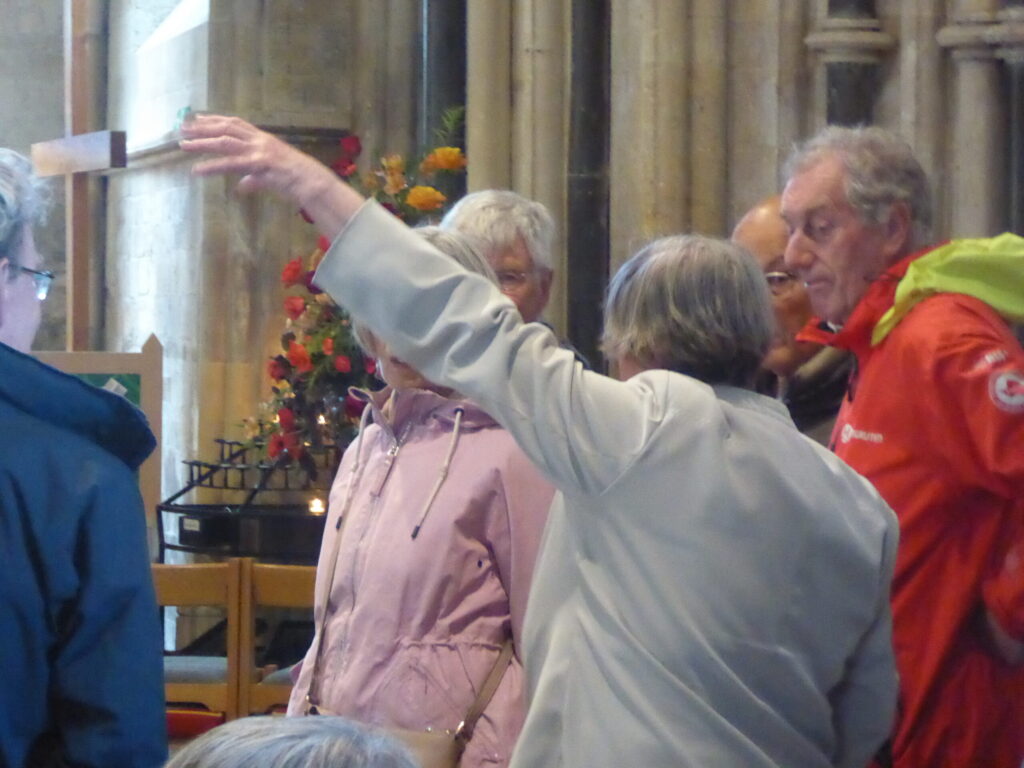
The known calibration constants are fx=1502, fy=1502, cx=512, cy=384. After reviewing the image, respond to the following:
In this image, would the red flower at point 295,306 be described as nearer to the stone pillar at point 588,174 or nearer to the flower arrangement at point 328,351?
the flower arrangement at point 328,351

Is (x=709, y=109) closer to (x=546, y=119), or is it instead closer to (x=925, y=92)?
(x=925, y=92)

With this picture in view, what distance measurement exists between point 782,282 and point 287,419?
2.17 metres

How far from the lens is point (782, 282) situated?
280 centimetres

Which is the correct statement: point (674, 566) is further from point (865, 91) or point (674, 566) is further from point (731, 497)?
point (865, 91)

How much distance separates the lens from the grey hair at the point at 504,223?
8.30ft

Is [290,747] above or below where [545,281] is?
below

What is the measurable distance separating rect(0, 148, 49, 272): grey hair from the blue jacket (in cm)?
14

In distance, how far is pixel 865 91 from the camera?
11.7ft

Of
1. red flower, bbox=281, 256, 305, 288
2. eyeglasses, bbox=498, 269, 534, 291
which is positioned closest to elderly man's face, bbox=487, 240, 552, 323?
eyeglasses, bbox=498, 269, 534, 291

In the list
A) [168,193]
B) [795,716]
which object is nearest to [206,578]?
[795,716]

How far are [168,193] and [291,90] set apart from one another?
0.97m

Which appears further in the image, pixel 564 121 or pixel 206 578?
pixel 564 121

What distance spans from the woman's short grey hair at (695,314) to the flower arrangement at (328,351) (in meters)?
2.56

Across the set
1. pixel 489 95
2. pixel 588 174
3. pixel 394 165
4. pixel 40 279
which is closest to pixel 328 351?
pixel 394 165
